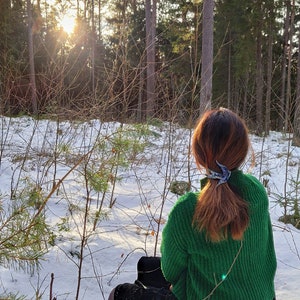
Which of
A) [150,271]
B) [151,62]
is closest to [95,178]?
[150,271]

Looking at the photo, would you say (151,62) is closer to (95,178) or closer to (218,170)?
(95,178)

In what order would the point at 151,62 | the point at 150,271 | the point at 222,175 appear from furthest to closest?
the point at 151,62, the point at 150,271, the point at 222,175

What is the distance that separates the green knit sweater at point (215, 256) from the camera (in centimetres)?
134

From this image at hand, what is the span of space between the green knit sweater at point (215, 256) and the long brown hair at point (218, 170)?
47 millimetres

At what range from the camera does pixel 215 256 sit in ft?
4.45

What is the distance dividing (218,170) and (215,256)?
1.09 ft

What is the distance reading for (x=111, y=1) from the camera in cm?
2061

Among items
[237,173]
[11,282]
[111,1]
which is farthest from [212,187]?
[111,1]

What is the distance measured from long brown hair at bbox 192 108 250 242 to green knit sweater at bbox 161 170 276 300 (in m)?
0.05

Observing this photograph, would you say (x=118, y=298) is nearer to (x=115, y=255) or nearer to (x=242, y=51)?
(x=115, y=255)

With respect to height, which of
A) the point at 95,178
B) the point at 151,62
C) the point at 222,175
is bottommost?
the point at 95,178

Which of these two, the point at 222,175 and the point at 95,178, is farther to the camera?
the point at 95,178

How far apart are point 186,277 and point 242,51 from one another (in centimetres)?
1420

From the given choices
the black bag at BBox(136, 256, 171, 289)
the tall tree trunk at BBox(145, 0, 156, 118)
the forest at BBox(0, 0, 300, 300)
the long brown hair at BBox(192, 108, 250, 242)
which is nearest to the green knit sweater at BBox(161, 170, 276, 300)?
the long brown hair at BBox(192, 108, 250, 242)
